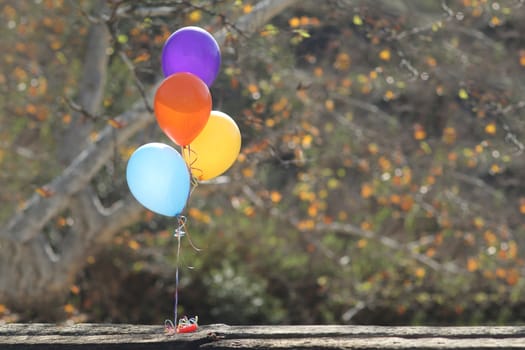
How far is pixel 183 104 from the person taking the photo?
3.14 meters

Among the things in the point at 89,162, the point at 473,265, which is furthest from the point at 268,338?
the point at 473,265

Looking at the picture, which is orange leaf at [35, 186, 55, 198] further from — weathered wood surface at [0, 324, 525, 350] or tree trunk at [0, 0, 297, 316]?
weathered wood surface at [0, 324, 525, 350]

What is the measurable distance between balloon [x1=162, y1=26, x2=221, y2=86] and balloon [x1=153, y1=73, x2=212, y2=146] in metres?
0.16

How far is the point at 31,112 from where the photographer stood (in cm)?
664

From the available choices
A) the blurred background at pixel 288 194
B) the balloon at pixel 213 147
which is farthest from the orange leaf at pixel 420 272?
the balloon at pixel 213 147

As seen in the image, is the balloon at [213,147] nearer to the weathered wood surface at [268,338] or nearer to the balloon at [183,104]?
the balloon at [183,104]

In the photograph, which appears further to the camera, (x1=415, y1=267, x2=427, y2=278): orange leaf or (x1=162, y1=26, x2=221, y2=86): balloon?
(x1=415, y1=267, x2=427, y2=278): orange leaf

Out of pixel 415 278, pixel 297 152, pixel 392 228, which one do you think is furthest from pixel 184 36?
pixel 392 228

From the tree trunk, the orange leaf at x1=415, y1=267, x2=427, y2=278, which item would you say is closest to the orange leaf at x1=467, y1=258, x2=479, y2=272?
the orange leaf at x1=415, y1=267, x2=427, y2=278

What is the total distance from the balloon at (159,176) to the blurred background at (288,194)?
6.63 ft

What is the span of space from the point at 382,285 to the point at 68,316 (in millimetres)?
3004

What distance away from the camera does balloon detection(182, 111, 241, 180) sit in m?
3.35

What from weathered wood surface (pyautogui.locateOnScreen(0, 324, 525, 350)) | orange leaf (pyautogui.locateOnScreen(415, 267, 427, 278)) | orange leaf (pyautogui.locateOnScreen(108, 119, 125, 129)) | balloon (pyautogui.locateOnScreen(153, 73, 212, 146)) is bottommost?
orange leaf (pyautogui.locateOnScreen(415, 267, 427, 278))

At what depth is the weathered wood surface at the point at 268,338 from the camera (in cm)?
252
